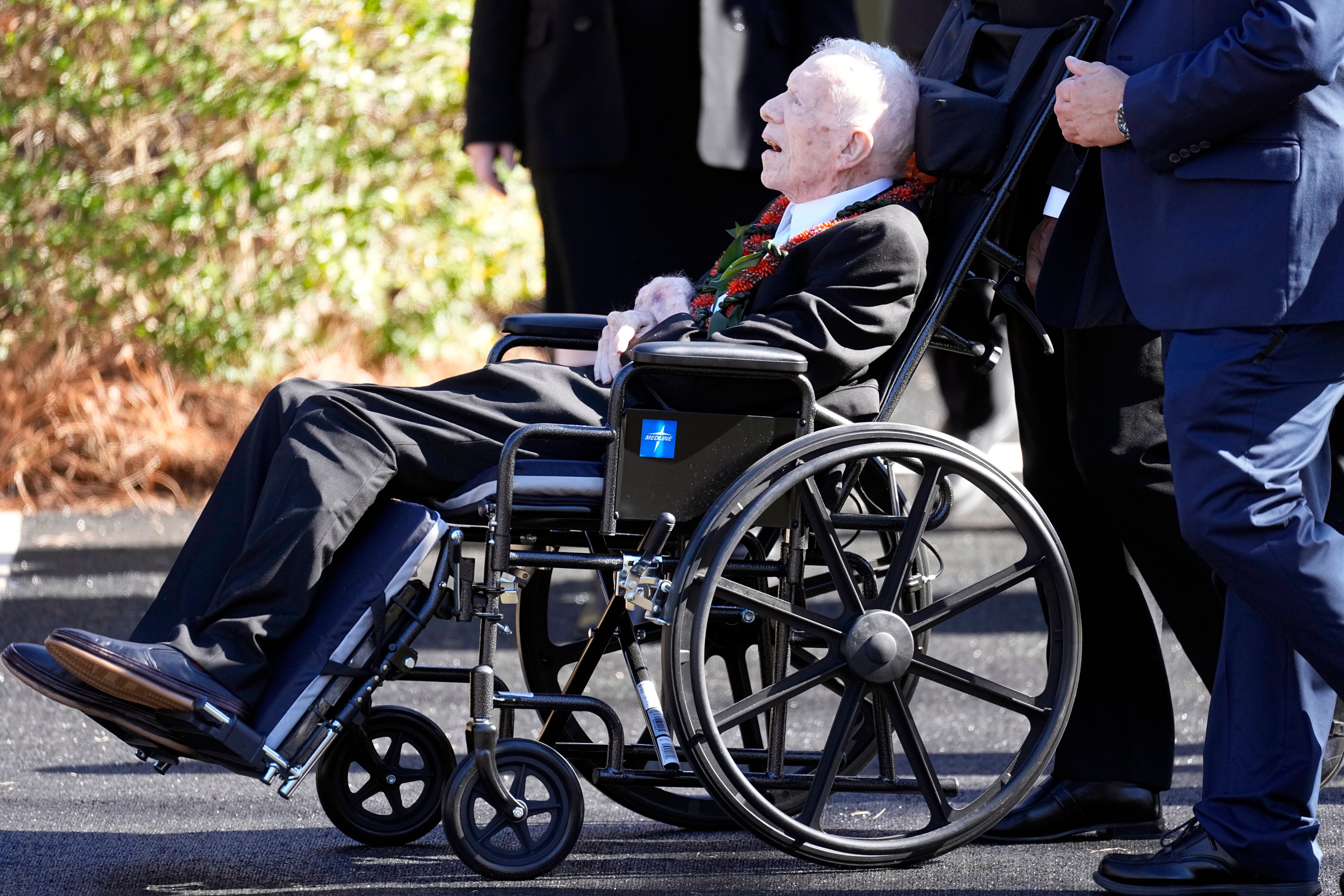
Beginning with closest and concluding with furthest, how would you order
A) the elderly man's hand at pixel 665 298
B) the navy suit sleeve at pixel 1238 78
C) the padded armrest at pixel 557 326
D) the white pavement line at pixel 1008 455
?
1. the navy suit sleeve at pixel 1238 78
2. the elderly man's hand at pixel 665 298
3. the padded armrest at pixel 557 326
4. the white pavement line at pixel 1008 455

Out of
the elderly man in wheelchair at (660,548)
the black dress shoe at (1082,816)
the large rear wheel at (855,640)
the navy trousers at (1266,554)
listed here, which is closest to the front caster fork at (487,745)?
the elderly man in wheelchair at (660,548)

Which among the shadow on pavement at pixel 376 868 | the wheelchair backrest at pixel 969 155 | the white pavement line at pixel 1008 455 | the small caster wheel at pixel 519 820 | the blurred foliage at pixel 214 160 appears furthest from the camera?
the blurred foliage at pixel 214 160

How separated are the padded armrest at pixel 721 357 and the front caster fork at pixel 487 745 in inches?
19.9

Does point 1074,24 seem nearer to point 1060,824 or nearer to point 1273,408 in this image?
point 1273,408

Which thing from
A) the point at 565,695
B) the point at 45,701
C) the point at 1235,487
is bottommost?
the point at 45,701

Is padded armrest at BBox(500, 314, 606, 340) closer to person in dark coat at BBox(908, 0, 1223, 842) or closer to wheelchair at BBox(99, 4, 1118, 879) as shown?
wheelchair at BBox(99, 4, 1118, 879)

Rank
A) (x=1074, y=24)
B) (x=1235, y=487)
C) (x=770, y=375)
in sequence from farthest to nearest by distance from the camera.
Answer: (x=1074, y=24) < (x=770, y=375) < (x=1235, y=487)

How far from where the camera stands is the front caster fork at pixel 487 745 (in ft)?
8.16

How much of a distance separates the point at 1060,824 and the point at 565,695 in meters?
0.91

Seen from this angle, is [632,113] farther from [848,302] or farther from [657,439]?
[657,439]

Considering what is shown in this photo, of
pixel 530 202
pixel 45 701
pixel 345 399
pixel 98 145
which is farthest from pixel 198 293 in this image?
pixel 345 399

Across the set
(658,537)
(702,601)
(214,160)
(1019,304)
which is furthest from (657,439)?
(214,160)

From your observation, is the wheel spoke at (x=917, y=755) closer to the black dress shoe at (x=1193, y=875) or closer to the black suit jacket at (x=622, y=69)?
the black dress shoe at (x=1193, y=875)

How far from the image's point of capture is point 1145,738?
9.75 feet
